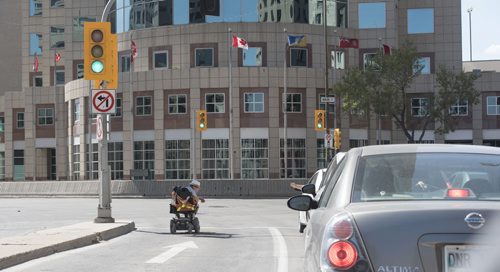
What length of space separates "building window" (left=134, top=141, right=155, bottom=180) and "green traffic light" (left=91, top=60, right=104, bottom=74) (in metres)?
35.9

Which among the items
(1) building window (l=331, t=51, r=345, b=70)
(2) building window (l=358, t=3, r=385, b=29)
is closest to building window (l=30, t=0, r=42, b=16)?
(1) building window (l=331, t=51, r=345, b=70)

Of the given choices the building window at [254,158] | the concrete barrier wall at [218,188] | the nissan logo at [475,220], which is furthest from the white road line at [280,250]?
A: the building window at [254,158]

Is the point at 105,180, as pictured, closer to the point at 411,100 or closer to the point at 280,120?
the point at 280,120

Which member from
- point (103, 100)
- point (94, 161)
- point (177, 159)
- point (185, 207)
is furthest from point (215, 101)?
point (185, 207)

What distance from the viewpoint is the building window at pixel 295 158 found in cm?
5169

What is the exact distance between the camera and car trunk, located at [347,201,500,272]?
399cm

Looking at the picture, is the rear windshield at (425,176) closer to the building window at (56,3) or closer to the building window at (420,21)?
the building window at (420,21)

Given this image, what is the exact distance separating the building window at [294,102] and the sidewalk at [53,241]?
3593cm

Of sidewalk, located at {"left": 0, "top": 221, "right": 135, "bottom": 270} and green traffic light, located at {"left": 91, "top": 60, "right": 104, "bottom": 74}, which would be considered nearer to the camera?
sidewalk, located at {"left": 0, "top": 221, "right": 135, "bottom": 270}

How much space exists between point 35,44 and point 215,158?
27647 mm

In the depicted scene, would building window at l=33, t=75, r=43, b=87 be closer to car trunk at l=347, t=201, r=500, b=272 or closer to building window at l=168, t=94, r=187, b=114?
building window at l=168, t=94, r=187, b=114

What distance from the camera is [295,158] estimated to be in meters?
51.9

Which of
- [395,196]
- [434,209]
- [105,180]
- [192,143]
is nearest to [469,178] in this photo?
[395,196]

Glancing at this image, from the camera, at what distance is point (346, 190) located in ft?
15.3
